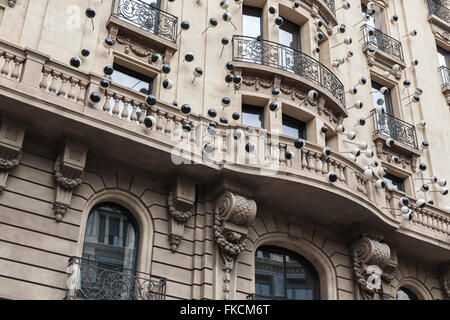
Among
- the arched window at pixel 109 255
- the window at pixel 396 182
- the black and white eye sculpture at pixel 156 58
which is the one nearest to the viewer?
the arched window at pixel 109 255

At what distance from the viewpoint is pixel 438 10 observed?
27.5 metres

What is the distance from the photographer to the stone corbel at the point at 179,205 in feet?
46.8

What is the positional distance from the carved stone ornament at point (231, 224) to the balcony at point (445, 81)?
44.0 ft

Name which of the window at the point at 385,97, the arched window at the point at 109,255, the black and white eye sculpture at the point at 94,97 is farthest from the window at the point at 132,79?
the window at the point at 385,97

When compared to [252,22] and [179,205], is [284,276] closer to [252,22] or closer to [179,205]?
[179,205]

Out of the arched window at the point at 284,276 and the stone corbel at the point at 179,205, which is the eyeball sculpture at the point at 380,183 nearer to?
the arched window at the point at 284,276

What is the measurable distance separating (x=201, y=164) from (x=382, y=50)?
12206mm

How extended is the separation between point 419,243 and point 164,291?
836cm

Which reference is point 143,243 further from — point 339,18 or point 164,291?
point 339,18

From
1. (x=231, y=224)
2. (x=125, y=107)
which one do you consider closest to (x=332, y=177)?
(x=231, y=224)

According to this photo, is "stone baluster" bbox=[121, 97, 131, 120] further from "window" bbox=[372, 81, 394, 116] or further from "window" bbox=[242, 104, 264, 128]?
"window" bbox=[372, 81, 394, 116]

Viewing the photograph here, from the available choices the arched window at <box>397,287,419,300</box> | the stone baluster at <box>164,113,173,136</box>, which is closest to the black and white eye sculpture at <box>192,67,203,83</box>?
the stone baluster at <box>164,113,173,136</box>

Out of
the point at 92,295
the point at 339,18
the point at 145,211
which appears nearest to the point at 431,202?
the point at 339,18

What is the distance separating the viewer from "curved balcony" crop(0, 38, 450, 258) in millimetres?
13086
